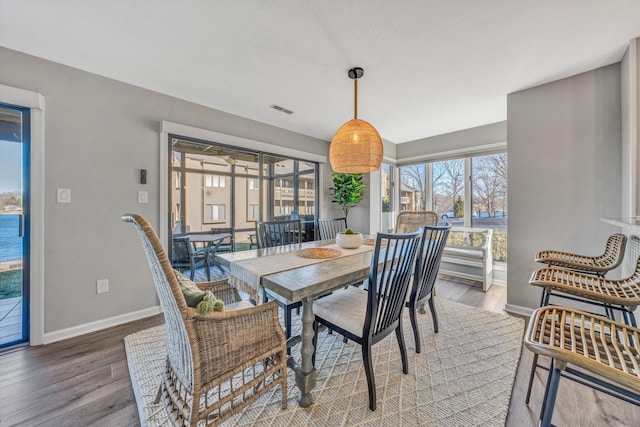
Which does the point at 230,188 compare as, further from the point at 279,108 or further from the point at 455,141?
the point at 455,141

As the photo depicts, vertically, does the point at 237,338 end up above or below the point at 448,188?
below

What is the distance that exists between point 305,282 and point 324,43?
1766 mm

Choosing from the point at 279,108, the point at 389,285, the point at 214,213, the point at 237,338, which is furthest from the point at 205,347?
the point at 279,108

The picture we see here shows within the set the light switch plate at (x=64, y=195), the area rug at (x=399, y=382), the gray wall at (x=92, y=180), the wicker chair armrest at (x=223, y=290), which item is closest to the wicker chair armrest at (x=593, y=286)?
the area rug at (x=399, y=382)

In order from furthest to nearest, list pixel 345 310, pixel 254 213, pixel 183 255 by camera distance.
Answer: pixel 254 213 → pixel 183 255 → pixel 345 310

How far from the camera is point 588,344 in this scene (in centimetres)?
97

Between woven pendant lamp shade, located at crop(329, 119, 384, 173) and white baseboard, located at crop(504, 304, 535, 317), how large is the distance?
7.23 feet

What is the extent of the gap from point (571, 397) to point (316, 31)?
2901 mm

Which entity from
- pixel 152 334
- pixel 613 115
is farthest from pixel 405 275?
pixel 613 115

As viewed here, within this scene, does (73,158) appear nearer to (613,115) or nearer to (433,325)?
(433,325)

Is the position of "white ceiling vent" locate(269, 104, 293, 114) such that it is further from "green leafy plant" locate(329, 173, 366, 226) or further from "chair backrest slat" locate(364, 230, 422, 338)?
"chair backrest slat" locate(364, 230, 422, 338)

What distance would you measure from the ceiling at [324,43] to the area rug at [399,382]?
239cm

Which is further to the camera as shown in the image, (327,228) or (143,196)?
(327,228)

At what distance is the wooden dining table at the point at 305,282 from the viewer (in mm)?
1312
